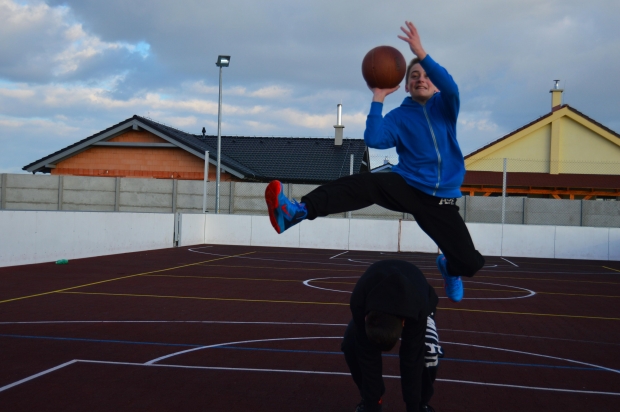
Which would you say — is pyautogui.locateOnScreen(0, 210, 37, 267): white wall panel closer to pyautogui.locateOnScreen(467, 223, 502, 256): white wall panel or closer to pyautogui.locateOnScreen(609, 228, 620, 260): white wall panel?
pyautogui.locateOnScreen(467, 223, 502, 256): white wall panel

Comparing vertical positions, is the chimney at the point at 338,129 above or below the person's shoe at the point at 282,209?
above

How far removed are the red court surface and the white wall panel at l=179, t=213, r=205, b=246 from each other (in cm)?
834

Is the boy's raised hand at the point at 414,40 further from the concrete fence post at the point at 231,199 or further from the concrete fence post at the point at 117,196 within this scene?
the concrete fence post at the point at 117,196

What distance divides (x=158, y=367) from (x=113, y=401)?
3.77 feet

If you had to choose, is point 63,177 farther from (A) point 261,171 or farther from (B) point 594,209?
(B) point 594,209

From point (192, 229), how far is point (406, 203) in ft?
65.9

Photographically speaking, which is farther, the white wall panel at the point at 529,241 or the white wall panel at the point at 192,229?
the white wall panel at the point at 529,241

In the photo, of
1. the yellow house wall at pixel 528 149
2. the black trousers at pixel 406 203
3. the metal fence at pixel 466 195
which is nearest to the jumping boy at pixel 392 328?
the black trousers at pixel 406 203

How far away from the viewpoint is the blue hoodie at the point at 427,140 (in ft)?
16.9

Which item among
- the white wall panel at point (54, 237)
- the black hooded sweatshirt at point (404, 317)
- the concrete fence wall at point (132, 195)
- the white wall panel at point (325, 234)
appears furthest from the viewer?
the concrete fence wall at point (132, 195)

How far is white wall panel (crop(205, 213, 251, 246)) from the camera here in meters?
25.8

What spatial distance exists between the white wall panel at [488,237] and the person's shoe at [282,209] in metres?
20.2

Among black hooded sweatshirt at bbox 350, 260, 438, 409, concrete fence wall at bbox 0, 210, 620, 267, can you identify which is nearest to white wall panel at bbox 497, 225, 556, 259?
concrete fence wall at bbox 0, 210, 620, 267

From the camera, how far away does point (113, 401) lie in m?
5.32
